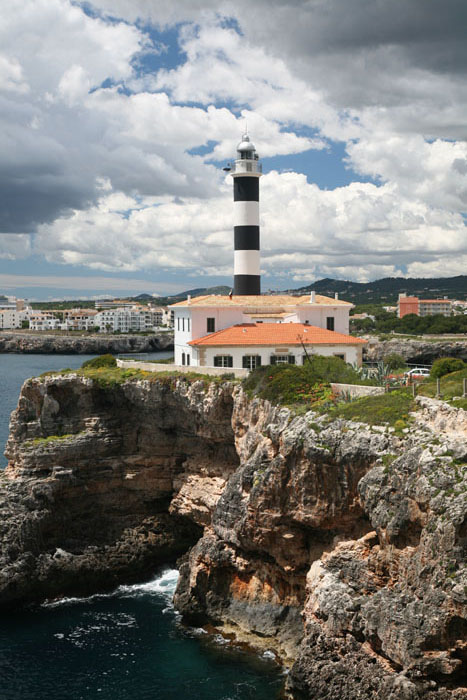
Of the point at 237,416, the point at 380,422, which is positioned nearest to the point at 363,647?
the point at 380,422

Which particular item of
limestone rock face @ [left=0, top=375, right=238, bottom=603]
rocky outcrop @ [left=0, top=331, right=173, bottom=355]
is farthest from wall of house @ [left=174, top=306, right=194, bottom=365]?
rocky outcrop @ [left=0, top=331, right=173, bottom=355]

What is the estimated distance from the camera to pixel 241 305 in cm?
4562

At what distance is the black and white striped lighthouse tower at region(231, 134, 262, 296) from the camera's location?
49.9 m

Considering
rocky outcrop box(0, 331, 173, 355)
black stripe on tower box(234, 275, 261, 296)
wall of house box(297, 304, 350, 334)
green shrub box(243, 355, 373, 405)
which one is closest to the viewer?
green shrub box(243, 355, 373, 405)

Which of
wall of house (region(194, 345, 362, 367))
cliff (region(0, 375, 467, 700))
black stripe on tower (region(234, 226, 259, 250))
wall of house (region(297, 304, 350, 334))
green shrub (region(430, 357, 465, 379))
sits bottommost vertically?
cliff (region(0, 375, 467, 700))

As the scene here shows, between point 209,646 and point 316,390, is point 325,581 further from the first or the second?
point 316,390

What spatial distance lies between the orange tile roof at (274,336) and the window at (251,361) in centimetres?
80

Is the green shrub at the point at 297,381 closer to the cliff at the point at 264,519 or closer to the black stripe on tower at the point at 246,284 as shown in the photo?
the cliff at the point at 264,519

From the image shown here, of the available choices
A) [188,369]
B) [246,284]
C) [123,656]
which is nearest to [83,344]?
[246,284]

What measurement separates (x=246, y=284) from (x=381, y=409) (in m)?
26.6

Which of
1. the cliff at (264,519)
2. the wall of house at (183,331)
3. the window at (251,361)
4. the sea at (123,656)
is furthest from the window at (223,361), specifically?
the sea at (123,656)

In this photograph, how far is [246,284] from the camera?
167ft

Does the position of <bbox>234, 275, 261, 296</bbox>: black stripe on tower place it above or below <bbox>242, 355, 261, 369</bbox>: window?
above

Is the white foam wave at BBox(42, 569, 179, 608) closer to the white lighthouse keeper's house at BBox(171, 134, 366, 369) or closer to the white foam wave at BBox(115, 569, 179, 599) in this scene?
the white foam wave at BBox(115, 569, 179, 599)
